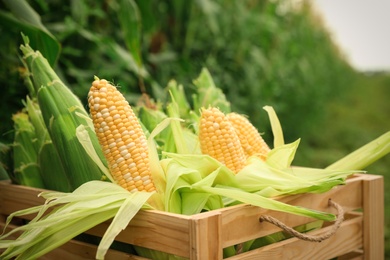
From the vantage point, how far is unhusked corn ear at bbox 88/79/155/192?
4.52 feet

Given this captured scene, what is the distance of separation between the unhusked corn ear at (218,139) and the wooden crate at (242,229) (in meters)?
0.17

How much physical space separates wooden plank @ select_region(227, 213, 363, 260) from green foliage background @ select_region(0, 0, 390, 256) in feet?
2.02

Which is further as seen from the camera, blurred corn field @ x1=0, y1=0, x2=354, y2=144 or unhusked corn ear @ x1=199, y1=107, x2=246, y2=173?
blurred corn field @ x1=0, y1=0, x2=354, y2=144

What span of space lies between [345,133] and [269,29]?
325cm

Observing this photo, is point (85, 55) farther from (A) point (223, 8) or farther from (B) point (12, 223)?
(A) point (223, 8)

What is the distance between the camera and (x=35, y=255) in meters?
1.31

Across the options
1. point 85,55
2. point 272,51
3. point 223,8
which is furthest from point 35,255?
point 272,51

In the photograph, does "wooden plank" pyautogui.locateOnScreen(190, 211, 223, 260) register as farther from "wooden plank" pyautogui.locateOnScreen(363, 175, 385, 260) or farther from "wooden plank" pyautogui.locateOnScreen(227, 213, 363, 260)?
"wooden plank" pyautogui.locateOnScreen(363, 175, 385, 260)

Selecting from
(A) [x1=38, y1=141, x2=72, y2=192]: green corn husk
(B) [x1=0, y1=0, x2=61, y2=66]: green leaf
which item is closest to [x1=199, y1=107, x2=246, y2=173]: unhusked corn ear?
(A) [x1=38, y1=141, x2=72, y2=192]: green corn husk

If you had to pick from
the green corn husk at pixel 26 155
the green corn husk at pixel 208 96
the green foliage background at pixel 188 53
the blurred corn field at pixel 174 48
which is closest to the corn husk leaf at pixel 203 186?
the green foliage background at pixel 188 53

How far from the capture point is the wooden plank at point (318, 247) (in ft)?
4.69

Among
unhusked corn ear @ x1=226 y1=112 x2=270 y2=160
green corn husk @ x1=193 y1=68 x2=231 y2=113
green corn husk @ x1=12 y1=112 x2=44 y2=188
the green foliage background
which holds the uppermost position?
the green foliage background

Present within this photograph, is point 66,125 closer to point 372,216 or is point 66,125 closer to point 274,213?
point 274,213

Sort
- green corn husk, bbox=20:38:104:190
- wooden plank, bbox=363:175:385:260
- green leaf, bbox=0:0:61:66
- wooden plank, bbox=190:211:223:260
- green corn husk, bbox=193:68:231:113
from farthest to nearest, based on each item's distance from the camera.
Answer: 1. green corn husk, bbox=193:68:231:113
2. green leaf, bbox=0:0:61:66
3. wooden plank, bbox=363:175:385:260
4. green corn husk, bbox=20:38:104:190
5. wooden plank, bbox=190:211:223:260
